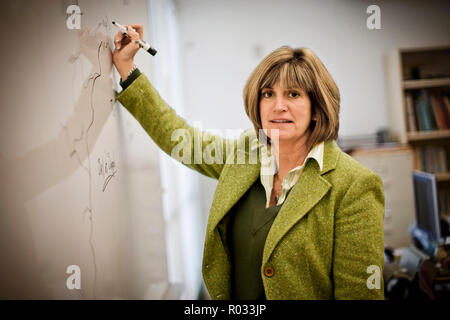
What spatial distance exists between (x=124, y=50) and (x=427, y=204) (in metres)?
1.49

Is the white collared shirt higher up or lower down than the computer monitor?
higher up

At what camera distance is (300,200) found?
2.54 ft

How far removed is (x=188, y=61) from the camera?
2.39 meters

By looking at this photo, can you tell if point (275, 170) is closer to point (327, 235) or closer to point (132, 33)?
point (327, 235)

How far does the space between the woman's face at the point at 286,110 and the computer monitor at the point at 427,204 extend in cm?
103

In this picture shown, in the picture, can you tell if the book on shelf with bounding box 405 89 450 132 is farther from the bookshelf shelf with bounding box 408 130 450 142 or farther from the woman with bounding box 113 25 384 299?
the woman with bounding box 113 25 384 299

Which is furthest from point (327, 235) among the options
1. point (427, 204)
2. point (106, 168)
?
point (427, 204)

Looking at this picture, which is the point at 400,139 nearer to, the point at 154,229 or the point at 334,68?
the point at 334,68

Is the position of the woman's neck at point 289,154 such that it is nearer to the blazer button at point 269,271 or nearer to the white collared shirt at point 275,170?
the white collared shirt at point 275,170

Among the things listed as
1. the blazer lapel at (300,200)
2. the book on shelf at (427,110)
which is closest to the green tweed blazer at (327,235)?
the blazer lapel at (300,200)

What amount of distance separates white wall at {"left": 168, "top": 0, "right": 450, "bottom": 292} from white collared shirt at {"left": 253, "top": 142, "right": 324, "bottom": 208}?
885 millimetres

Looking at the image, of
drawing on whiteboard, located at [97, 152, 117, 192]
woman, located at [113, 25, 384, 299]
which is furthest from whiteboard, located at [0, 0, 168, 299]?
woman, located at [113, 25, 384, 299]

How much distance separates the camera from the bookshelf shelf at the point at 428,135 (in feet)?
7.84

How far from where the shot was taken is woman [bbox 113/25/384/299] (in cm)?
75
